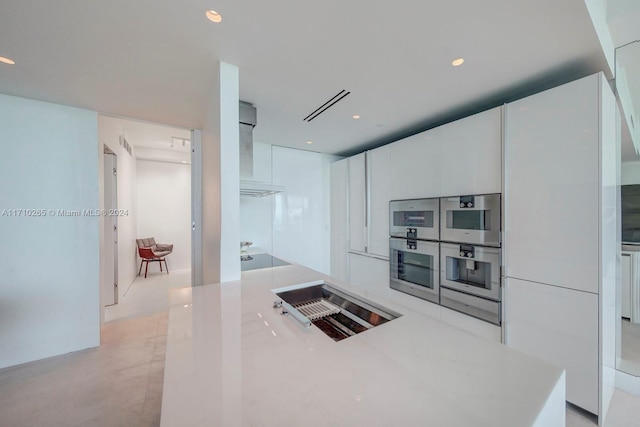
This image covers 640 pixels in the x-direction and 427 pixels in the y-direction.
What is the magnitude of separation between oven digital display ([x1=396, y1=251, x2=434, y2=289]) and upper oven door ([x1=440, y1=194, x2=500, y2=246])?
0.34 metres

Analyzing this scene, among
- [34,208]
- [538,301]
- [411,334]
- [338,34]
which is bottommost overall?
[538,301]

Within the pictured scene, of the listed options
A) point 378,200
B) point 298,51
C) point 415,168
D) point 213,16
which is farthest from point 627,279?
point 213,16

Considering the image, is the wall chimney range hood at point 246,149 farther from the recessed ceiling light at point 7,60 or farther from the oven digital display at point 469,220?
the oven digital display at point 469,220

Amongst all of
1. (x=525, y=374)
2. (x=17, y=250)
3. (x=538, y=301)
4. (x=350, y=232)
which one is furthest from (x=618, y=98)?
(x=17, y=250)

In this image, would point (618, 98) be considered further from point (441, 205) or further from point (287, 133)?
point (287, 133)

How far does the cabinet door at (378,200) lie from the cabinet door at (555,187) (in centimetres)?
128

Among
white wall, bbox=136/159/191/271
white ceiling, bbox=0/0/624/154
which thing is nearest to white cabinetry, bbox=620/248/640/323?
white ceiling, bbox=0/0/624/154

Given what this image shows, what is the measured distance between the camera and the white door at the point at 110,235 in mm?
3279

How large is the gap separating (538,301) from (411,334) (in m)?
1.46

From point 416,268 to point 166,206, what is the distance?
5.65 m

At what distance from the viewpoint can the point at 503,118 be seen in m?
1.82

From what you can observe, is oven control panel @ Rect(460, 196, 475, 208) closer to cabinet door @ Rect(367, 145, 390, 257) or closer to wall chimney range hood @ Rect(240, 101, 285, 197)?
cabinet door @ Rect(367, 145, 390, 257)

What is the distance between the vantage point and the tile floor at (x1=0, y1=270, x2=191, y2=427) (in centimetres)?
150

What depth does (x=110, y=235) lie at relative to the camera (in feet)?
11.2
